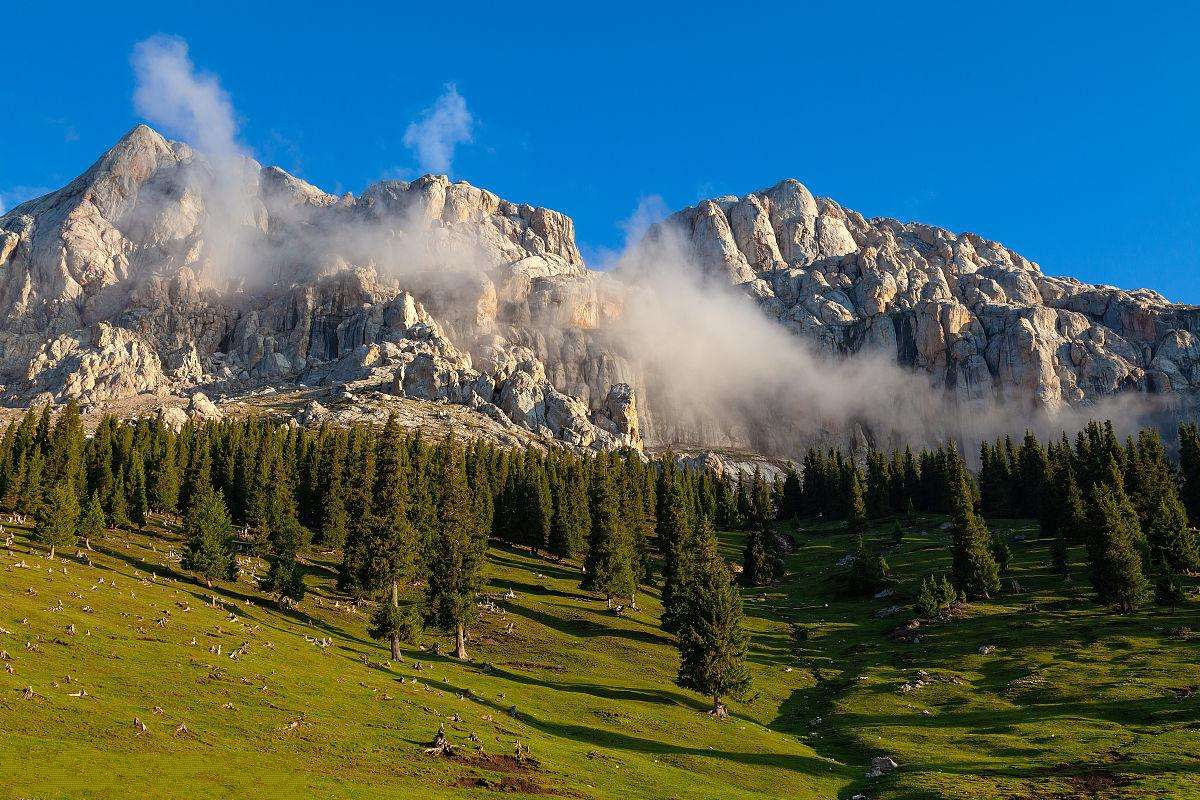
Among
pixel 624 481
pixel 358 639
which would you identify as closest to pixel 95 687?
pixel 358 639

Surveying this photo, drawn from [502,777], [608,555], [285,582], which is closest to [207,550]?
[285,582]

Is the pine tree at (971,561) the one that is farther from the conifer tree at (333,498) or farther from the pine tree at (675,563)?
the conifer tree at (333,498)

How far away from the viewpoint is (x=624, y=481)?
180 m

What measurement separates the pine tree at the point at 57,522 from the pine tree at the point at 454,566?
47.1 meters

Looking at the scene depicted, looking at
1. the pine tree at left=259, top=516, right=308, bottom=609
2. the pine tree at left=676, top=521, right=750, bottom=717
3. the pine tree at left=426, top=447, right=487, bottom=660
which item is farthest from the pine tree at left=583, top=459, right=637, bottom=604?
the pine tree at left=259, top=516, right=308, bottom=609

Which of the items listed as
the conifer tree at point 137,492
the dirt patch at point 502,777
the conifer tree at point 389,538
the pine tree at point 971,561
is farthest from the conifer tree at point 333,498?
the pine tree at point 971,561

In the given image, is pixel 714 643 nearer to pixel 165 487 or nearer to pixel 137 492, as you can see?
pixel 137 492

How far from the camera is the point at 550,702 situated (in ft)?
208

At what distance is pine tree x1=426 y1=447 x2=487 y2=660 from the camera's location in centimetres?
7969

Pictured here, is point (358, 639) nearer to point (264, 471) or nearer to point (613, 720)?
point (613, 720)

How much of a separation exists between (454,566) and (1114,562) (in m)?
81.6

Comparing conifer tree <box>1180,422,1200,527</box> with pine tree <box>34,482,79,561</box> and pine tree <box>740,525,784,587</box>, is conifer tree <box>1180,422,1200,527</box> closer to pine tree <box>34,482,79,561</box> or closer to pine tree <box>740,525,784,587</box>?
pine tree <box>740,525,784,587</box>

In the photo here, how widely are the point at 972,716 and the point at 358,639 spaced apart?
5987 centimetres

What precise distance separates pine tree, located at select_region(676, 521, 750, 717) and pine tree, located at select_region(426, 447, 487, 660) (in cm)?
2370
